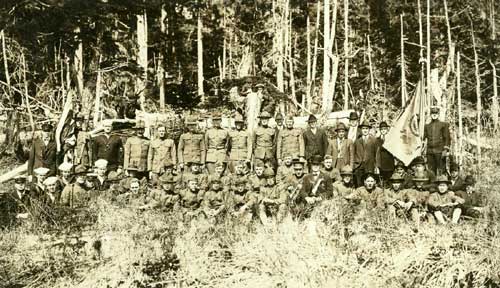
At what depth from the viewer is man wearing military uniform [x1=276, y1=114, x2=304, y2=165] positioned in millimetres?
11688

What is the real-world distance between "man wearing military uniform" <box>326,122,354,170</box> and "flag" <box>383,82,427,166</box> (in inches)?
24.7

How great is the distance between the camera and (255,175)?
1055 centimetres

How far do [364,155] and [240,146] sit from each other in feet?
8.03

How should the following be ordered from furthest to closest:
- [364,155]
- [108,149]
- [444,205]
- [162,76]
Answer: [162,76] < [108,149] < [364,155] < [444,205]

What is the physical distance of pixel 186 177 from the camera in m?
11.1

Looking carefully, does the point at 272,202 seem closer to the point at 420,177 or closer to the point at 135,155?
the point at 420,177

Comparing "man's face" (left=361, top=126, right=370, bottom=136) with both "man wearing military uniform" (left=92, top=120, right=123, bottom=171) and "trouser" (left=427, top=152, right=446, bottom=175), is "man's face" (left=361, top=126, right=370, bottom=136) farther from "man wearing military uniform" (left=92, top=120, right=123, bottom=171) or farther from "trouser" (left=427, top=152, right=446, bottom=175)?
"man wearing military uniform" (left=92, top=120, right=123, bottom=171)

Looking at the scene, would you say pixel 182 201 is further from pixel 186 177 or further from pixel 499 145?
pixel 499 145

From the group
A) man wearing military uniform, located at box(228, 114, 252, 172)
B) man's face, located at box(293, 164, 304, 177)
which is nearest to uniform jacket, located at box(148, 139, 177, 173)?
man wearing military uniform, located at box(228, 114, 252, 172)

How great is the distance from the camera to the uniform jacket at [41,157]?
11.7m

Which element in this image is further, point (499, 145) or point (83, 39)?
point (499, 145)

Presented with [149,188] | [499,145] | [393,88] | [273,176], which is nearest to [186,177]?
[149,188]

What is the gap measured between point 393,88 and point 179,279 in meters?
23.9

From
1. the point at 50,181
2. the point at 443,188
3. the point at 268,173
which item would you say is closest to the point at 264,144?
the point at 268,173
